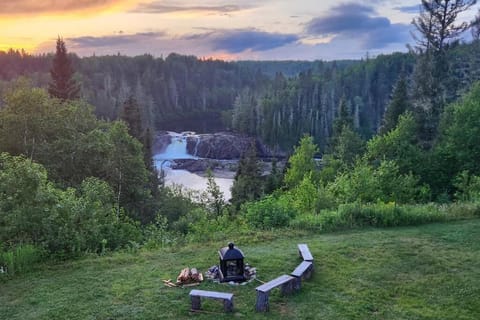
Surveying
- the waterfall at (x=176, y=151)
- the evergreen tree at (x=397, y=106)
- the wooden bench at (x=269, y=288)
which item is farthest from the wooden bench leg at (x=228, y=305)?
the waterfall at (x=176, y=151)

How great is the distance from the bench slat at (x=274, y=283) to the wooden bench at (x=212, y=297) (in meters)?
0.42

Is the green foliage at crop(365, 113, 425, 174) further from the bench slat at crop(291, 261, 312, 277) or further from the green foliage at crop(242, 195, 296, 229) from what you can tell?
the bench slat at crop(291, 261, 312, 277)

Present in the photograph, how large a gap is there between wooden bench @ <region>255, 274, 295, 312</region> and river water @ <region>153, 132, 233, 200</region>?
103ft

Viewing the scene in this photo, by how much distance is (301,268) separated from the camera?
6.95 m

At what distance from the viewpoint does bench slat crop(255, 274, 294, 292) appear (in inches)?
238

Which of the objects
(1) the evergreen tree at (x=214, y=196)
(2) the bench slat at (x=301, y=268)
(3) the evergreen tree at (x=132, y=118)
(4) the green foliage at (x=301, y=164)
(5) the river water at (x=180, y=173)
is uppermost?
(3) the evergreen tree at (x=132, y=118)

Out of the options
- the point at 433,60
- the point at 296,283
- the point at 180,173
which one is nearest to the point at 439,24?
the point at 433,60

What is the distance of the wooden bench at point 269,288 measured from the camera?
5965 millimetres

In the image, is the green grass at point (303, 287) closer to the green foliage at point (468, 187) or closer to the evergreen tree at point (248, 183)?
the green foliage at point (468, 187)

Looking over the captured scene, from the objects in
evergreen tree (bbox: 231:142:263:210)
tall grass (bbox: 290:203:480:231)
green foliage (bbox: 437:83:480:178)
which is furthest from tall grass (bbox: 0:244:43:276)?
evergreen tree (bbox: 231:142:263:210)

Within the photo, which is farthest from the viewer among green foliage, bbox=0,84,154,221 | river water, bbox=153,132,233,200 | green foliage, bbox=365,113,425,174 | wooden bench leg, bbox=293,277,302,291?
river water, bbox=153,132,233,200

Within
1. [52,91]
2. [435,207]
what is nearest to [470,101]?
[435,207]

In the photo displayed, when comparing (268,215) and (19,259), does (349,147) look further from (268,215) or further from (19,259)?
(19,259)

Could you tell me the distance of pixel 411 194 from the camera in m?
15.1
